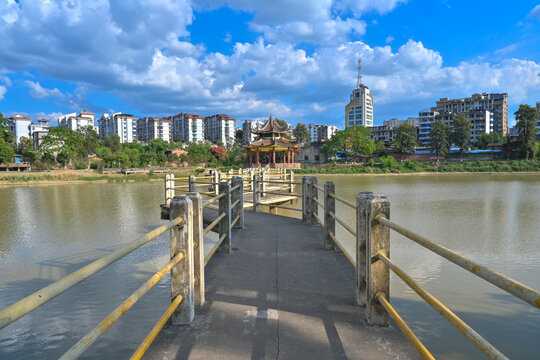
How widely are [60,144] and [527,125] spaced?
67391 mm

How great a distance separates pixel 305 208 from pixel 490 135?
226 ft

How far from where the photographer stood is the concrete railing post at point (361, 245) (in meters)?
2.51

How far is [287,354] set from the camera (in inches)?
81.7

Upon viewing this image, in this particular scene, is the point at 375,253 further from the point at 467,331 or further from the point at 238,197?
the point at 238,197

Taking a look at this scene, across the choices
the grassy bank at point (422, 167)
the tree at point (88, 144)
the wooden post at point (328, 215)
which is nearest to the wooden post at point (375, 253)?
the wooden post at point (328, 215)

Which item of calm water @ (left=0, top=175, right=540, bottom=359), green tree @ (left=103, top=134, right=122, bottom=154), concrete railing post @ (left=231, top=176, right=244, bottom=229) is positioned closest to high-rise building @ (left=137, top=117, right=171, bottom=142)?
green tree @ (left=103, top=134, right=122, bottom=154)

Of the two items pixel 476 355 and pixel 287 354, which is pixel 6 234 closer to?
pixel 287 354

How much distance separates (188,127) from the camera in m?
101

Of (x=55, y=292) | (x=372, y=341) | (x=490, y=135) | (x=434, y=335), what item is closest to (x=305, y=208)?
(x=434, y=335)

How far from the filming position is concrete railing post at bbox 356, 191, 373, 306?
251 cm

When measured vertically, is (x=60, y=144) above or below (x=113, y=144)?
below

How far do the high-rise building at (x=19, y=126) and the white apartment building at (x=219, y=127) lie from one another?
155 feet

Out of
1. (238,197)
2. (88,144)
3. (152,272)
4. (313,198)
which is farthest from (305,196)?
(88,144)

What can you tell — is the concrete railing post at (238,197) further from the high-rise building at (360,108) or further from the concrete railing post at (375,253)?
the high-rise building at (360,108)
